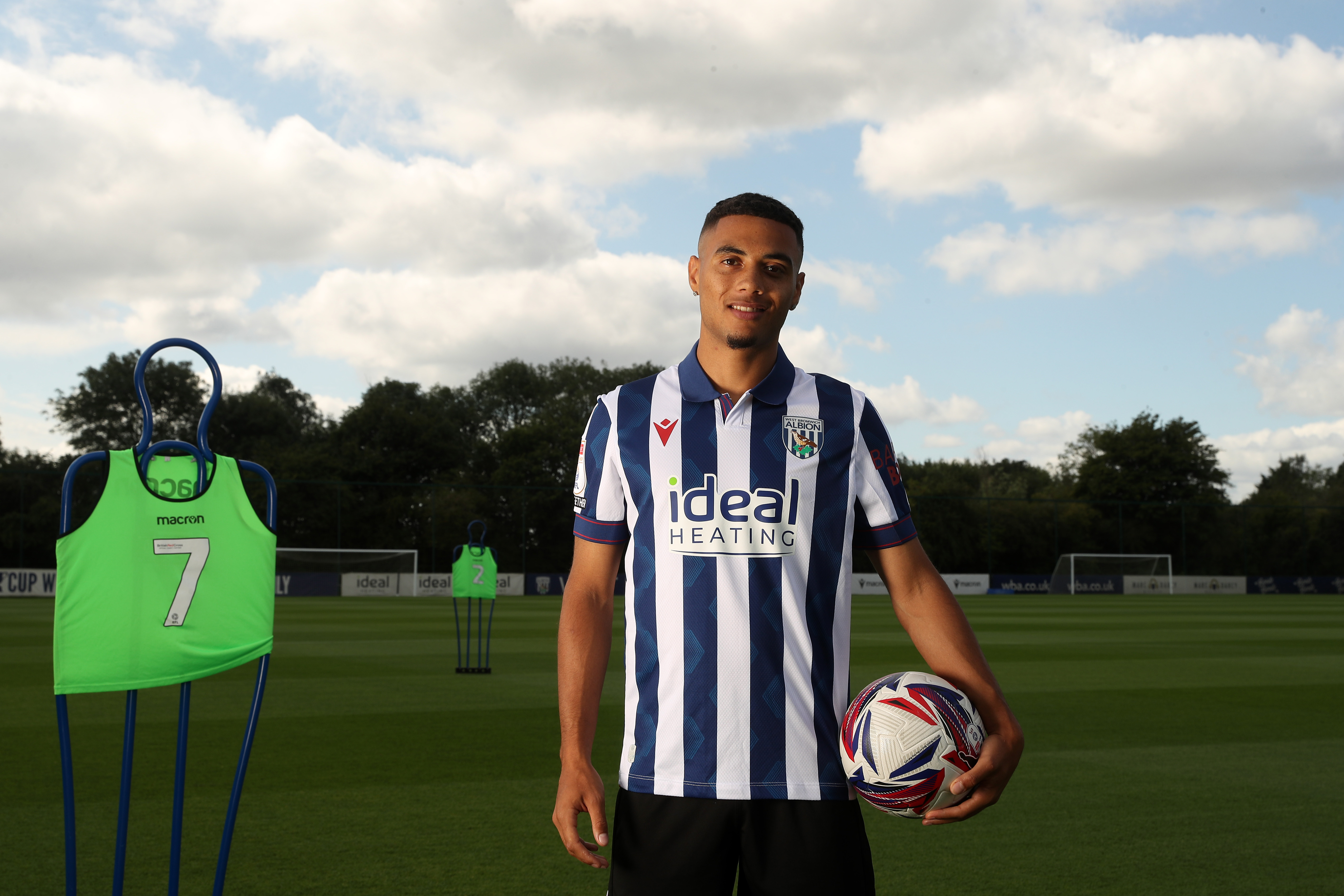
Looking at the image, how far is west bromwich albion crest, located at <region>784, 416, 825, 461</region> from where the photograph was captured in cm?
232

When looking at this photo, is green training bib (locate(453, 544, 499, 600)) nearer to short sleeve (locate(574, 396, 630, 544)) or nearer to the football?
short sleeve (locate(574, 396, 630, 544))

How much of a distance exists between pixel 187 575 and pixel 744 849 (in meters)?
1.46

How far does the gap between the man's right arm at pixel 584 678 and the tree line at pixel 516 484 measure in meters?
34.4

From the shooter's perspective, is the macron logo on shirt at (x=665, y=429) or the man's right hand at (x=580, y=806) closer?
the man's right hand at (x=580, y=806)

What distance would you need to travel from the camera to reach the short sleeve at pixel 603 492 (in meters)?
2.39

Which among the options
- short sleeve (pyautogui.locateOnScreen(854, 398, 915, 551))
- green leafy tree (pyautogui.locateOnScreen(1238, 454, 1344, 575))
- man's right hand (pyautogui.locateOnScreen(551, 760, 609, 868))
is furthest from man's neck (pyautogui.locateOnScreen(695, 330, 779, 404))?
green leafy tree (pyautogui.locateOnScreen(1238, 454, 1344, 575))

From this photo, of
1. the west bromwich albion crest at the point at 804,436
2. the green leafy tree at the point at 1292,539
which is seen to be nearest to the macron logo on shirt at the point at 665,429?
the west bromwich albion crest at the point at 804,436

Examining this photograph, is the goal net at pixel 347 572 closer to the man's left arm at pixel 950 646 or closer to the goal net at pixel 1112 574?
the goal net at pixel 1112 574

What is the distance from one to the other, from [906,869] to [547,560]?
3744 cm

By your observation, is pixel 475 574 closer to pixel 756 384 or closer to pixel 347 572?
pixel 756 384

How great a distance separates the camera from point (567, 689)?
233cm

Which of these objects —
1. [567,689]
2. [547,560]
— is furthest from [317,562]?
[567,689]

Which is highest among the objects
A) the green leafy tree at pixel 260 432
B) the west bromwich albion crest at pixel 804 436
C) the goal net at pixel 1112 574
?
the green leafy tree at pixel 260 432

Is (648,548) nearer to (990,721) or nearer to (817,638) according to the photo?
(817,638)
